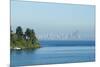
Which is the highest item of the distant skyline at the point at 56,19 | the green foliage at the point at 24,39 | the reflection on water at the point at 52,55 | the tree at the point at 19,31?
the distant skyline at the point at 56,19

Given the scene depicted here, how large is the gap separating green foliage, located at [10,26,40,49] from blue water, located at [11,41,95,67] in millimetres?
58

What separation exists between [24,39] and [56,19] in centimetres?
45

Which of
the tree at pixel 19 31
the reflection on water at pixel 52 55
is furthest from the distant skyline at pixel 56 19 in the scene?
the reflection on water at pixel 52 55

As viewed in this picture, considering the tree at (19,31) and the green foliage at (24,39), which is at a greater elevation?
the tree at (19,31)

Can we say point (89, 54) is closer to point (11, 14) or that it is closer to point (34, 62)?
point (34, 62)

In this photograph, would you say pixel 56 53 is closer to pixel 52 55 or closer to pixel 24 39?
pixel 52 55

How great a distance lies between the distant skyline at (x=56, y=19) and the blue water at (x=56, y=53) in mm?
86

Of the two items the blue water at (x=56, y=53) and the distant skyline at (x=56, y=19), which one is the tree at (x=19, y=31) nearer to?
the distant skyline at (x=56, y=19)

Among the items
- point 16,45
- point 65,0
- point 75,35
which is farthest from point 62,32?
point 16,45

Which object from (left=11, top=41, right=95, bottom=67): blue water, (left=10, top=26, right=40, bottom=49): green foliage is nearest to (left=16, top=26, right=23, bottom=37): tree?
(left=10, top=26, right=40, bottom=49): green foliage

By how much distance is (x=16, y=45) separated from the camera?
9.11 feet

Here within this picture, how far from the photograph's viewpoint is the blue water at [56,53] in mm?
2799
